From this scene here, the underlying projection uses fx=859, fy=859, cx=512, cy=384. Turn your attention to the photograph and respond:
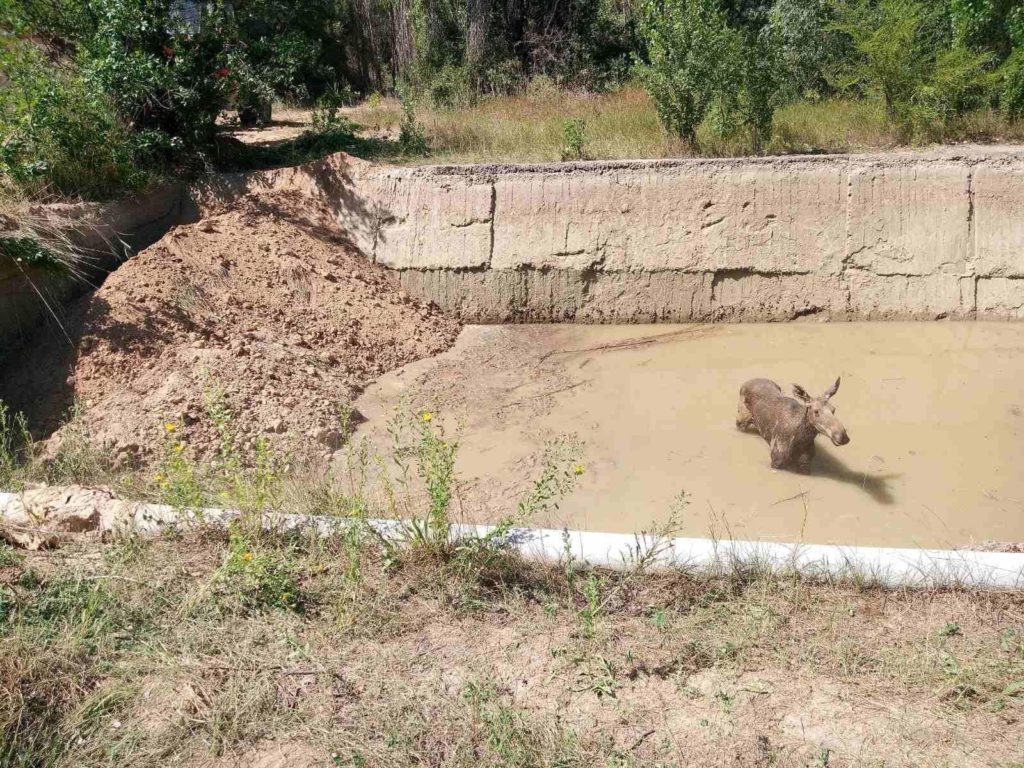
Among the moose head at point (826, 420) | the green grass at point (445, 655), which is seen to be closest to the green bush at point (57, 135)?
the green grass at point (445, 655)

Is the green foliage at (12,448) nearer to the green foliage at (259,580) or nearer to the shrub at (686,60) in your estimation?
the green foliage at (259,580)

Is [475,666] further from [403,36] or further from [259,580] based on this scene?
[403,36]

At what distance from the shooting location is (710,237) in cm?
912

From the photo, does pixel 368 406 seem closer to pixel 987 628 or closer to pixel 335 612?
pixel 335 612

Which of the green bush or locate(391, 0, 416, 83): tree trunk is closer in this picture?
the green bush

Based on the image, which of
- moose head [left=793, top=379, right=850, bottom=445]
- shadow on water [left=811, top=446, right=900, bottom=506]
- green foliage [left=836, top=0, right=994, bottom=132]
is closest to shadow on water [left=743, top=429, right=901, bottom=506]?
shadow on water [left=811, top=446, right=900, bottom=506]

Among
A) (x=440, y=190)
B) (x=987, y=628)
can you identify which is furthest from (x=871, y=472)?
(x=440, y=190)

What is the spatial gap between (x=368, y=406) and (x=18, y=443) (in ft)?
9.03

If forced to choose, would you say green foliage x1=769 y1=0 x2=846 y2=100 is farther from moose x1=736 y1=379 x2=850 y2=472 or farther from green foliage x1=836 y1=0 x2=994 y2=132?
moose x1=736 y1=379 x2=850 y2=472

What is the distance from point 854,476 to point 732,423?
1.12 metres

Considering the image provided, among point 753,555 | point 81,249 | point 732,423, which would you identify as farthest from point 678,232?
point 81,249

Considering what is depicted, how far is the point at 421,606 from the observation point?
158 inches

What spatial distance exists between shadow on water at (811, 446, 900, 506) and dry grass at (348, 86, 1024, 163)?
16.6 ft

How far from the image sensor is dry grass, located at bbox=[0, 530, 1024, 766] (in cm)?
317
